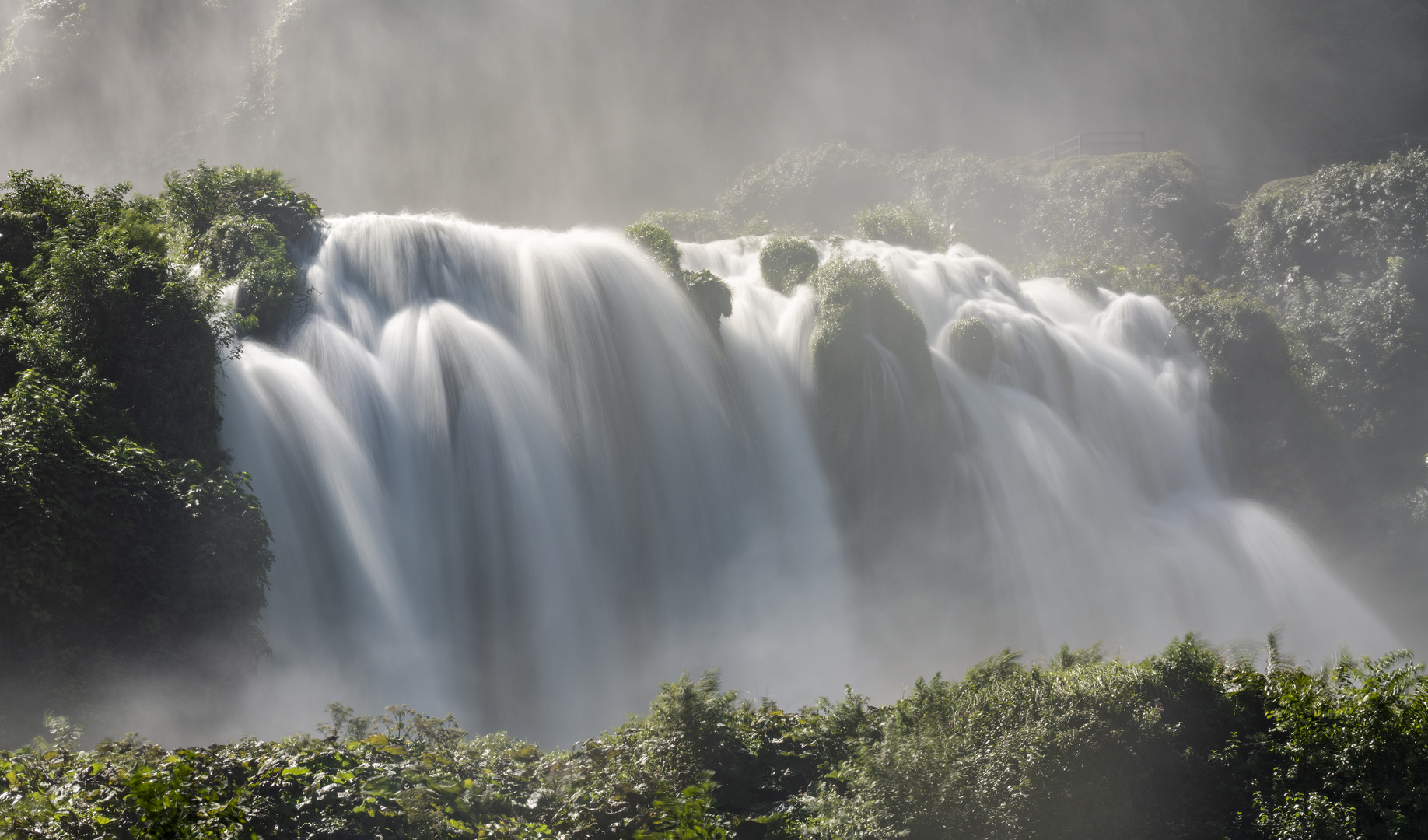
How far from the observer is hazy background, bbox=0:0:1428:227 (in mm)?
43469

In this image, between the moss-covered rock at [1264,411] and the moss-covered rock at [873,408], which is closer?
the moss-covered rock at [873,408]

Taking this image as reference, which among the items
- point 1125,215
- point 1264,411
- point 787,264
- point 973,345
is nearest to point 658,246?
point 787,264

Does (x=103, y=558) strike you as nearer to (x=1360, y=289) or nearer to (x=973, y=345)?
(x=973, y=345)

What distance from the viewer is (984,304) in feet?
72.4

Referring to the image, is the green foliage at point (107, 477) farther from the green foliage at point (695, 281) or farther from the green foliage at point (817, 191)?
the green foliage at point (817, 191)

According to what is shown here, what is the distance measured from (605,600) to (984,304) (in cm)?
1448

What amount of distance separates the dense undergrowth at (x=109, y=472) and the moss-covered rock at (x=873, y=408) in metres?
11.0

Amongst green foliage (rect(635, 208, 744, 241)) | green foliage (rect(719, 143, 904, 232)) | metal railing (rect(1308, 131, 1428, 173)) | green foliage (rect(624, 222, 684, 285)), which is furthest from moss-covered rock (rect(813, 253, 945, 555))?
metal railing (rect(1308, 131, 1428, 173))

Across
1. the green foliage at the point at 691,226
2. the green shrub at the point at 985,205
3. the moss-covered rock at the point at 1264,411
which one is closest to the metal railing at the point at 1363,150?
the green shrub at the point at 985,205

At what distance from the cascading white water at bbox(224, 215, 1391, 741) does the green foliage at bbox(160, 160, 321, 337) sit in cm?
57

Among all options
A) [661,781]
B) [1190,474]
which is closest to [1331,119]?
[1190,474]

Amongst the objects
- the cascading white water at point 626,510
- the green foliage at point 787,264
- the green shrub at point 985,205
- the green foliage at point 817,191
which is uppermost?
the green foliage at point 817,191

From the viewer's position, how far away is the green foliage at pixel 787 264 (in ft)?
64.2

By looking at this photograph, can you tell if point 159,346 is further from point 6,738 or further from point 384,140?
point 384,140
